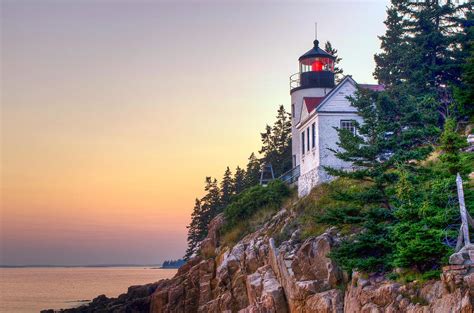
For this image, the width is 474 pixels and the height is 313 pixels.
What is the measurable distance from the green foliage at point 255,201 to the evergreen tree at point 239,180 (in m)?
21.4

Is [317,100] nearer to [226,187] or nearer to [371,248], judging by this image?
[371,248]

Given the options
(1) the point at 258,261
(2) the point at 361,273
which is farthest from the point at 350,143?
(1) the point at 258,261

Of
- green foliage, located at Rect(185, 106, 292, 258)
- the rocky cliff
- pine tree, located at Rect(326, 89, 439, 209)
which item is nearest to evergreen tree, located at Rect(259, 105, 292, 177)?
green foliage, located at Rect(185, 106, 292, 258)

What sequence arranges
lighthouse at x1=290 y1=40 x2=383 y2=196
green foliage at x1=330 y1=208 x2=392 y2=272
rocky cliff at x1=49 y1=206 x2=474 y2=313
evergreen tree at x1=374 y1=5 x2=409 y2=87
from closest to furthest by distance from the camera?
rocky cliff at x1=49 y1=206 x2=474 y2=313
green foliage at x1=330 y1=208 x2=392 y2=272
lighthouse at x1=290 y1=40 x2=383 y2=196
evergreen tree at x1=374 y1=5 x2=409 y2=87

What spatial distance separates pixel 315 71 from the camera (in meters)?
41.9

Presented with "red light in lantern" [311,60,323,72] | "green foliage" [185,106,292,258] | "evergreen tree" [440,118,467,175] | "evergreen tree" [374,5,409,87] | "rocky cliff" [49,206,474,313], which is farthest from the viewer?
"green foliage" [185,106,292,258]

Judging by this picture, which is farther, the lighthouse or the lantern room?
the lantern room

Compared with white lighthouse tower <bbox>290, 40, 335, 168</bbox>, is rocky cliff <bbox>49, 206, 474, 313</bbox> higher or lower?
lower

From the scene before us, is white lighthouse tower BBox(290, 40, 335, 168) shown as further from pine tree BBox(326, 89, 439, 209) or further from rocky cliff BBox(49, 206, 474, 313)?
pine tree BBox(326, 89, 439, 209)

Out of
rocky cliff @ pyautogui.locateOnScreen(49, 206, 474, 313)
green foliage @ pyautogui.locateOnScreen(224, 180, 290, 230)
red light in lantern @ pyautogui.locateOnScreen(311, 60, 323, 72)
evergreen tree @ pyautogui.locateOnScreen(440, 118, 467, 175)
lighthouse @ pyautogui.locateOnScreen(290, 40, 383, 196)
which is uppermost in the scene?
red light in lantern @ pyautogui.locateOnScreen(311, 60, 323, 72)

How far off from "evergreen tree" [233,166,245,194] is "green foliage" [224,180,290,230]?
70.3 ft

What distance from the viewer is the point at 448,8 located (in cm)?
3700

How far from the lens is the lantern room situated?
4162 cm

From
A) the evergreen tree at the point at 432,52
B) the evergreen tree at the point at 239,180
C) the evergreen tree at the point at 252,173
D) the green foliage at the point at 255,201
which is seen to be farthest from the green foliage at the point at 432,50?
the evergreen tree at the point at 239,180
